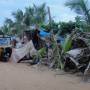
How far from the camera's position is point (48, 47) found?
20.1 m

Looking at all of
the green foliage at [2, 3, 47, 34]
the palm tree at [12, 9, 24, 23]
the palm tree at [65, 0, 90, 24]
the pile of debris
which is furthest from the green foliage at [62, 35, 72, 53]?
the palm tree at [12, 9, 24, 23]

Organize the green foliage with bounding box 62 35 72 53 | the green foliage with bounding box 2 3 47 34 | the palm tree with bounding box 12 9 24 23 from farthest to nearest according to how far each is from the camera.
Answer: the palm tree with bounding box 12 9 24 23, the green foliage with bounding box 2 3 47 34, the green foliage with bounding box 62 35 72 53

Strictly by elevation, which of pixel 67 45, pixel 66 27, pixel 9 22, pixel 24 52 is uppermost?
pixel 9 22

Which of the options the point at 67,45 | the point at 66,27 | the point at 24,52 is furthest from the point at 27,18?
the point at 67,45

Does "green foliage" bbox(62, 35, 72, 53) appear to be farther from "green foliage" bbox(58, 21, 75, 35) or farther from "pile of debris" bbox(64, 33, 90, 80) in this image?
"green foliage" bbox(58, 21, 75, 35)

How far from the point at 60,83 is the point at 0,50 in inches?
480

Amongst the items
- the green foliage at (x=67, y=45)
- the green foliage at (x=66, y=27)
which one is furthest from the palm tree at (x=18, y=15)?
the green foliage at (x=67, y=45)

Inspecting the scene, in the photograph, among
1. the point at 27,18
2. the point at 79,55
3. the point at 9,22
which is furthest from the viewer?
the point at 9,22

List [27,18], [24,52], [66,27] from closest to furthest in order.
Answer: [24,52] → [66,27] → [27,18]

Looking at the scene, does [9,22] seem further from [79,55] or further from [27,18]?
[79,55]

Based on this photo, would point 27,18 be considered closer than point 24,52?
No

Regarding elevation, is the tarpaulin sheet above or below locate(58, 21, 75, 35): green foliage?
below

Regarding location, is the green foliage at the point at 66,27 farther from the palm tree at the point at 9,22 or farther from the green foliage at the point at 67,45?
the palm tree at the point at 9,22

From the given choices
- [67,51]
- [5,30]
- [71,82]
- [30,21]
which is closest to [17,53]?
[67,51]
